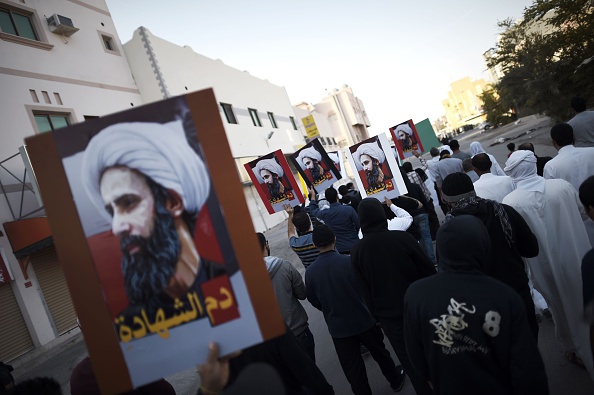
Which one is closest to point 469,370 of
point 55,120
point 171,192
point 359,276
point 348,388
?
point 359,276

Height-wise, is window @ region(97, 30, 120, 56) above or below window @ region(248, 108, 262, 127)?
above

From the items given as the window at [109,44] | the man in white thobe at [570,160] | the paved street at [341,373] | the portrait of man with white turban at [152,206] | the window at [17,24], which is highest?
the window at [109,44]

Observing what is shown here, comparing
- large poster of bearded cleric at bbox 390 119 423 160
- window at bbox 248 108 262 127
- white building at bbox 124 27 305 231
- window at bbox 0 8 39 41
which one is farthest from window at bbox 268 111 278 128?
large poster of bearded cleric at bbox 390 119 423 160

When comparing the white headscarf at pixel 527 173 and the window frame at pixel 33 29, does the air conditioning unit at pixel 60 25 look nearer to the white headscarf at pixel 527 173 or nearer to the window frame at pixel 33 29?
the window frame at pixel 33 29

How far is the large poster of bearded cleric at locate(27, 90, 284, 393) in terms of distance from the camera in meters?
1.51

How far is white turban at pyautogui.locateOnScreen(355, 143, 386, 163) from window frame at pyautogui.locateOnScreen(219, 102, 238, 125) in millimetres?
18498

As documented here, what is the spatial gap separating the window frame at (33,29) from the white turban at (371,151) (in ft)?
43.6

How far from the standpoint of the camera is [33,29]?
44.1 feet

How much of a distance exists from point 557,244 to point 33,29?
17.3 meters

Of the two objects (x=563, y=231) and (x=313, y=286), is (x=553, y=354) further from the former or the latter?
(x=313, y=286)

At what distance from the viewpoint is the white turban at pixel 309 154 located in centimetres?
703

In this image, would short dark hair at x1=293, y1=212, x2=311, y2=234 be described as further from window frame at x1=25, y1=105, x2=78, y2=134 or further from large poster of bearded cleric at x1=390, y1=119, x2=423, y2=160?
window frame at x1=25, y1=105, x2=78, y2=134

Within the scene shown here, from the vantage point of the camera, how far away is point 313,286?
11.6 ft

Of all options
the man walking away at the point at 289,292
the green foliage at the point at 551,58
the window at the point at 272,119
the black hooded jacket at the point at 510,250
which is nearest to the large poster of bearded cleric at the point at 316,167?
the man walking away at the point at 289,292
